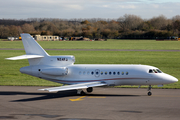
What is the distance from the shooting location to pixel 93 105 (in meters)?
22.8

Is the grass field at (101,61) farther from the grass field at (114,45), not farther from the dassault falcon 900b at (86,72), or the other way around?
the grass field at (114,45)

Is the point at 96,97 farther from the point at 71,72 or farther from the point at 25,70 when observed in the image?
the point at 25,70

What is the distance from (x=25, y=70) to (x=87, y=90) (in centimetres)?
687

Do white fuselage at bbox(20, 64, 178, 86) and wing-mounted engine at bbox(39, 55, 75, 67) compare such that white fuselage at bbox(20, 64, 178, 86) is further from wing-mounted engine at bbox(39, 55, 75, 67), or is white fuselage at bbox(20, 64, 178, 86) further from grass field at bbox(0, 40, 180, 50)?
grass field at bbox(0, 40, 180, 50)

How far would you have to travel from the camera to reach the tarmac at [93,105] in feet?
63.7

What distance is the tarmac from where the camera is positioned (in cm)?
1942

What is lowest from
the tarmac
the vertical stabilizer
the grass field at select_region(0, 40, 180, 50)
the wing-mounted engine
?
the tarmac

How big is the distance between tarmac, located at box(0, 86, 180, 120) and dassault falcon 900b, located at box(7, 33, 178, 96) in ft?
4.08

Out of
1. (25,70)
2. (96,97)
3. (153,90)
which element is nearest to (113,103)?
(96,97)

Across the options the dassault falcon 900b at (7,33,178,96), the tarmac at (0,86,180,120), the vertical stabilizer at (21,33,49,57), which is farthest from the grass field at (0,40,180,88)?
the tarmac at (0,86,180,120)

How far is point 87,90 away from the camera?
2838 cm

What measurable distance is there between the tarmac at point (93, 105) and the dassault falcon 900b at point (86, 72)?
4.08 ft

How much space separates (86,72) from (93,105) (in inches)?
237

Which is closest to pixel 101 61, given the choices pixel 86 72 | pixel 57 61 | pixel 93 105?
pixel 57 61
